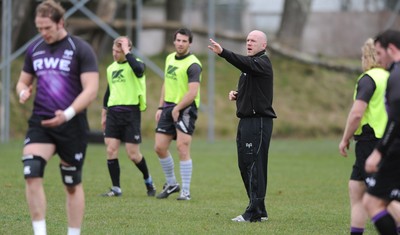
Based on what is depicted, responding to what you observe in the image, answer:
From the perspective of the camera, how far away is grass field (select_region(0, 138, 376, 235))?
8945 millimetres

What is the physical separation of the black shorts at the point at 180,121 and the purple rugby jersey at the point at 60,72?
4.31 meters

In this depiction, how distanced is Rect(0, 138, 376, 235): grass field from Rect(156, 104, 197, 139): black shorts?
37.5 inches

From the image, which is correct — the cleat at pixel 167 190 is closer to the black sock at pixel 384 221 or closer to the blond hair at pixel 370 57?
the blond hair at pixel 370 57

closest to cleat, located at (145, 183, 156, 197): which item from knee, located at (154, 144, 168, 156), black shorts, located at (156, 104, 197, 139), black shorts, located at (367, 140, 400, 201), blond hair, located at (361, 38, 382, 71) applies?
knee, located at (154, 144, 168, 156)

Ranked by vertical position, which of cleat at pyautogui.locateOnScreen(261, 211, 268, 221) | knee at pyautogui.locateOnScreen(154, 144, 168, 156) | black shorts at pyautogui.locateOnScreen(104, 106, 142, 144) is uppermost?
black shorts at pyautogui.locateOnScreen(104, 106, 142, 144)

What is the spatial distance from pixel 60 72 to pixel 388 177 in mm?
2853

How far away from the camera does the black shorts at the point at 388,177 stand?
22.0ft

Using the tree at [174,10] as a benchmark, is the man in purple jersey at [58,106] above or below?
above

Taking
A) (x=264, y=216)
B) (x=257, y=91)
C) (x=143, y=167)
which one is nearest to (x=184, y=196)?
(x=143, y=167)

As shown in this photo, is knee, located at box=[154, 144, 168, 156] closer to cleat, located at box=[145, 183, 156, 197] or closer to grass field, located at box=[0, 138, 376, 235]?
cleat, located at box=[145, 183, 156, 197]

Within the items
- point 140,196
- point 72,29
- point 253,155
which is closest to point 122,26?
point 72,29

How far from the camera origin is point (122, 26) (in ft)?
96.4

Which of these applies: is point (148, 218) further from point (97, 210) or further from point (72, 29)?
point (72, 29)

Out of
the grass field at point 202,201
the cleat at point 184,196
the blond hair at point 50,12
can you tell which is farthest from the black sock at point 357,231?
the cleat at point 184,196
